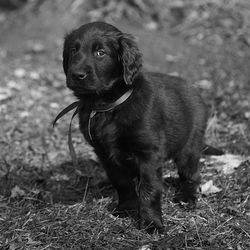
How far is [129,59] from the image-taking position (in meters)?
3.57

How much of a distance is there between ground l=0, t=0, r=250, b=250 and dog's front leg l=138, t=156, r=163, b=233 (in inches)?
3.6

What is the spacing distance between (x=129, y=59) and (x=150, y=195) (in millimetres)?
949

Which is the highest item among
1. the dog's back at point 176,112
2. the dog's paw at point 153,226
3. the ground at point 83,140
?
the dog's back at point 176,112

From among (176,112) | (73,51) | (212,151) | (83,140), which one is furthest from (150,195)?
(83,140)

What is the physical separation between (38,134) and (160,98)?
2.40 metres

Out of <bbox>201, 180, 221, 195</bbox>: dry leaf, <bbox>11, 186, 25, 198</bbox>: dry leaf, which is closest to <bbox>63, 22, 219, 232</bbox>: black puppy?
<bbox>201, 180, 221, 195</bbox>: dry leaf

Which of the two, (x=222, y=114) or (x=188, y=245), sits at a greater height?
(x=188, y=245)

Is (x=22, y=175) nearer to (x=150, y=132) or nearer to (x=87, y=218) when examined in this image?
(x=87, y=218)

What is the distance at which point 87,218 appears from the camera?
12.1 ft

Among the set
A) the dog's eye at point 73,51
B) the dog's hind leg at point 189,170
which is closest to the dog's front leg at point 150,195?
the dog's hind leg at point 189,170

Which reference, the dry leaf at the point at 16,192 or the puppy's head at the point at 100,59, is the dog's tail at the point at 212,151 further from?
the dry leaf at the point at 16,192


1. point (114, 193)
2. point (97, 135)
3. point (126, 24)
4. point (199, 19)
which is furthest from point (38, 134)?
point (199, 19)

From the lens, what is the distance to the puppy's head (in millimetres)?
3465

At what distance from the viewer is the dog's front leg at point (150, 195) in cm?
358
